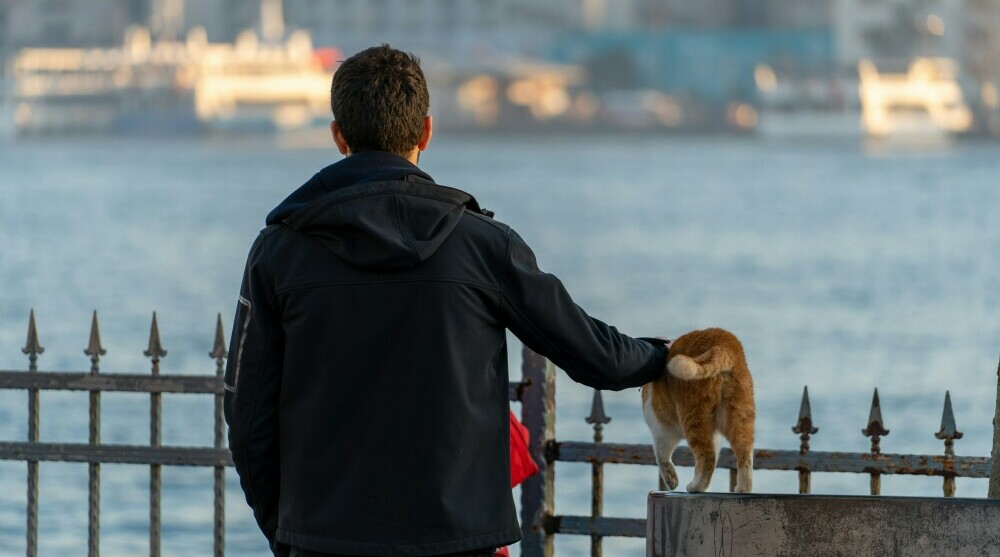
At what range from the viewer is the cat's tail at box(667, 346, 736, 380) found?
2.88 meters

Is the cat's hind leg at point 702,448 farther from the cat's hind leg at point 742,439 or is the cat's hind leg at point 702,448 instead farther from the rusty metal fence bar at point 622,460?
the rusty metal fence bar at point 622,460

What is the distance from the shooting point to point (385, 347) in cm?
262

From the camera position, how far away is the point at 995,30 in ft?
417

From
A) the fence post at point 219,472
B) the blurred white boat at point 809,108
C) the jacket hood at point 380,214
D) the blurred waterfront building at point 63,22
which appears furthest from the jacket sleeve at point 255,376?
the blurred waterfront building at point 63,22

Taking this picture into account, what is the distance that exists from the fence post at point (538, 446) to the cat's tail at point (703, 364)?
1.59 metres

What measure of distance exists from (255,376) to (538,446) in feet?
6.84

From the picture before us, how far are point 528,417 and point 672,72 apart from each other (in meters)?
136

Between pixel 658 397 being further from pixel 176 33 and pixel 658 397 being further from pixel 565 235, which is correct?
pixel 176 33

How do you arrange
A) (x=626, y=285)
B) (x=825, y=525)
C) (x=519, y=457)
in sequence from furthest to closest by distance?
(x=626, y=285) → (x=519, y=457) → (x=825, y=525)

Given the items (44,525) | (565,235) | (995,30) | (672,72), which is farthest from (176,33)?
(44,525)

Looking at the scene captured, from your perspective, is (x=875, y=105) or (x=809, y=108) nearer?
(x=875, y=105)

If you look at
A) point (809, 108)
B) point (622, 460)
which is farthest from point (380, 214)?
point (809, 108)

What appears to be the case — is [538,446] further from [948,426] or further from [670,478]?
[670,478]

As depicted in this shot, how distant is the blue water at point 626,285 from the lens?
11352 millimetres
